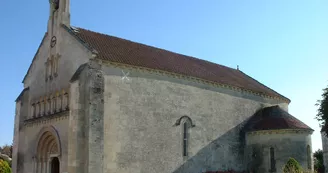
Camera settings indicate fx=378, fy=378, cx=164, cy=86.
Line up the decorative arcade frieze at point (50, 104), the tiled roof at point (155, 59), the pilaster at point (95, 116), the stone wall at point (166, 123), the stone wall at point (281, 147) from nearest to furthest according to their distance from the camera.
A: the pilaster at point (95, 116) < the stone wall at point (166, 123) < the decorative arcade frieze at point (50, 104) < the tiled roof at point (155, 59) < the stone wall at point (281, 147)

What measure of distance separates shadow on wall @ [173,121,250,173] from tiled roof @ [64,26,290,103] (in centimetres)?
418

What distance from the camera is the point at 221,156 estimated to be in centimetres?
2895

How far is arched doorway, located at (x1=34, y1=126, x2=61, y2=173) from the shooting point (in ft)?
80.6

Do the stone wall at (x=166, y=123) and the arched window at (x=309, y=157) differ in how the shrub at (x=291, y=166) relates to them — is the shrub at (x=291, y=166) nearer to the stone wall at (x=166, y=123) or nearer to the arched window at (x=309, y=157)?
the arched window at (x=309, y=157)

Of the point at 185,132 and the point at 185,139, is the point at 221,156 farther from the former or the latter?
the point at 185,132

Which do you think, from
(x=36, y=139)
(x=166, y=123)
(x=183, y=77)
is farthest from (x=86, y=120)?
(x=183, y=77)

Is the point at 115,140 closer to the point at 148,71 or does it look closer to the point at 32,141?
the point at 148,71

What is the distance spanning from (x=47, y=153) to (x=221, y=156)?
12.8 m

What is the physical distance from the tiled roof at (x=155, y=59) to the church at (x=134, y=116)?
0.14 metres

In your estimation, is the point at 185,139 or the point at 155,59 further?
the point at 155,59

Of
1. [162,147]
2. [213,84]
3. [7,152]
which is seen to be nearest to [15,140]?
[162,147]

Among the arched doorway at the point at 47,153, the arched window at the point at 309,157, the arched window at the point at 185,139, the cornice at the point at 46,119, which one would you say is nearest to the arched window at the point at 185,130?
the arched window at the point at 185,139

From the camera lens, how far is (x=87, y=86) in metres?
21.7

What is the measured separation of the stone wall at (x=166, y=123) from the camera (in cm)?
2272
